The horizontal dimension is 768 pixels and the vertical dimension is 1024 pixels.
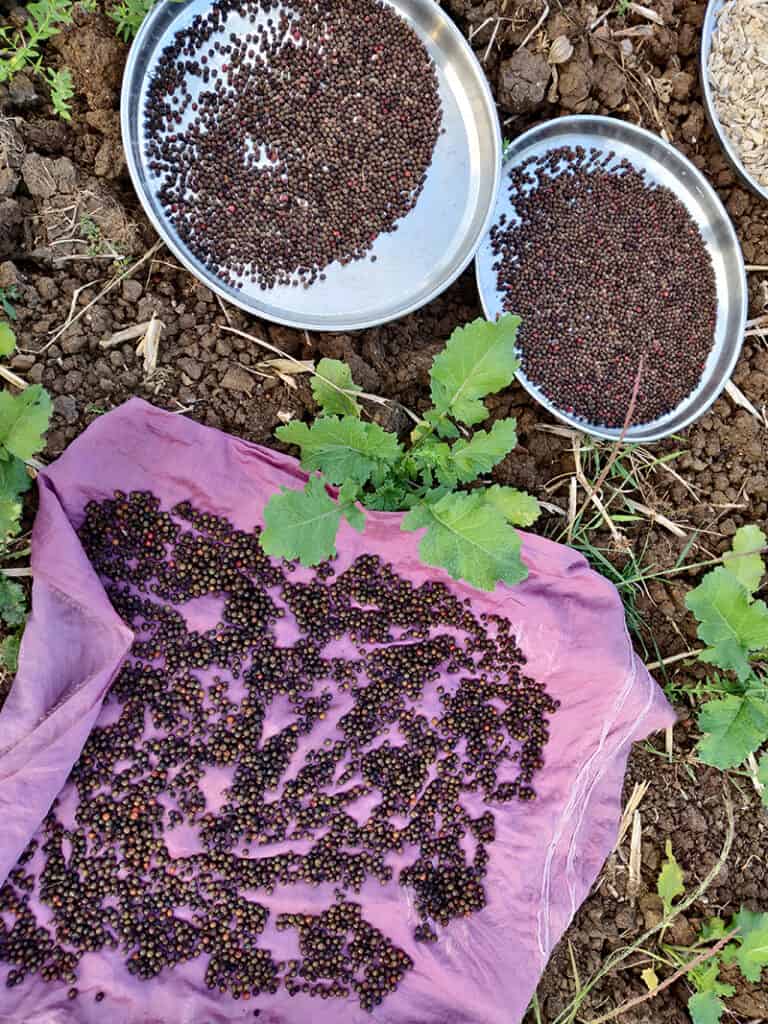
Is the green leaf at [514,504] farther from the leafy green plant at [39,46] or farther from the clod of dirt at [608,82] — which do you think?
the leafy green plant at [39,46]

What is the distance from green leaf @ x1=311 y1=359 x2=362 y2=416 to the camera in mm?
3383

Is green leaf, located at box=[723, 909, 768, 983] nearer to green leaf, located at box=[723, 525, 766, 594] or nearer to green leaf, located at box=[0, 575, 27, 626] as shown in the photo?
green leaf, located at box=[723, 525, 766, 594]

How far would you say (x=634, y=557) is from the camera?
13.1 feet

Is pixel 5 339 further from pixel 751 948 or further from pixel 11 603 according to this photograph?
pixel 751 948

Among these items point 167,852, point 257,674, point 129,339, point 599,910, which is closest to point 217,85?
point 129,339

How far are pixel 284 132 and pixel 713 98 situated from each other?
213 centimetres

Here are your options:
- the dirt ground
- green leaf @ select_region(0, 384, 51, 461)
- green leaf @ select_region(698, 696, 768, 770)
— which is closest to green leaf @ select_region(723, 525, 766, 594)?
the dirt ground

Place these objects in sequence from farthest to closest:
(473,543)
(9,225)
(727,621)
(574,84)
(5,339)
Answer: (574,84)
(727,621)
(9,225)
(473,543)
(5,339)

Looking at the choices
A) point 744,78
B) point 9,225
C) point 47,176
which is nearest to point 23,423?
point 9,225

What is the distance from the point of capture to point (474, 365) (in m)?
3.10

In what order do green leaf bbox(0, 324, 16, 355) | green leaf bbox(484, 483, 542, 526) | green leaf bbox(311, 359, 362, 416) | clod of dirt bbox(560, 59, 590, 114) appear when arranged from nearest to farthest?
green leaf bbox(0, 324, 16, 355), green leaf bbox(484, 483, 542, 526), green leaf bbox(311, 359, 362, 416), clod of dirt bbox(560, 59, 590, 114)

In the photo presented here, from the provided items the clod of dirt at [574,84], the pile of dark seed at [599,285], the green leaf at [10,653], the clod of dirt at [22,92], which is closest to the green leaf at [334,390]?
the pile of dark seed at [599,285]

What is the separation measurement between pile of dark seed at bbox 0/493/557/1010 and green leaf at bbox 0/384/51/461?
0.59 m

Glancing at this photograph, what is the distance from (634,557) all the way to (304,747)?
1774 millimetres
